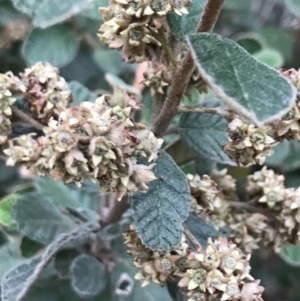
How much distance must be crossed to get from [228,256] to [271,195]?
0.24 metres

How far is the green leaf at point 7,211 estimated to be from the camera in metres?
1.04

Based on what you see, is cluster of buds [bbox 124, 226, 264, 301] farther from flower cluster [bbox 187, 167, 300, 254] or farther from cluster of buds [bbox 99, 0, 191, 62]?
cluster of buds [bbox 99, 0, 191, 62]

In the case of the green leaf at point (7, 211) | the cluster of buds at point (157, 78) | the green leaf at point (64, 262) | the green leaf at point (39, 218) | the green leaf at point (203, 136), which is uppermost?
the cluster of buds at point (157, 78)

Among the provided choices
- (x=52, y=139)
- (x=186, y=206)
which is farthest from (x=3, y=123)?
(x=186, y=206)

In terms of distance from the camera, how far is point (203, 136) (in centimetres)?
90

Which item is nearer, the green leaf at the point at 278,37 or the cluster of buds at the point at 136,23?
the cluster of buds at the point at 136,23

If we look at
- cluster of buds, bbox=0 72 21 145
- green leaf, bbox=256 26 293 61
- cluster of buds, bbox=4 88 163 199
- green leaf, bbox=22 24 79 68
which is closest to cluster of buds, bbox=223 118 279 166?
cluster of buds, bbox=4 88 163 199

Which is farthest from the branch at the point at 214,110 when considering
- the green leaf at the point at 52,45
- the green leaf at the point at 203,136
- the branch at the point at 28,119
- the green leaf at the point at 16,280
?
the green leaf at the point at 52,45

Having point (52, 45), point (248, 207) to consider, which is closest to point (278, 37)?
point (52, 45)

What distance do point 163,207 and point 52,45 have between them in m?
0.81

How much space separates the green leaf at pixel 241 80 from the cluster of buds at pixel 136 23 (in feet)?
Result: 0.23

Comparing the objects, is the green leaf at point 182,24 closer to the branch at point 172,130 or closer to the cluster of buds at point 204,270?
the branch at point 172,130

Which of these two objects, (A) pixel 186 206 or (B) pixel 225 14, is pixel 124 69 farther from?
(A) pixel 186 206

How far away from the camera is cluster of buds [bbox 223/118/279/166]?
2.31 ft
